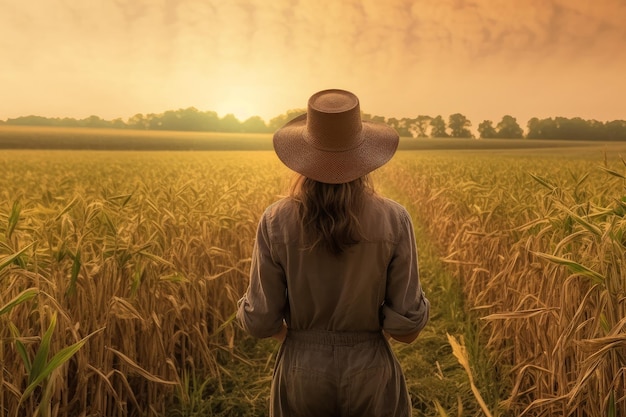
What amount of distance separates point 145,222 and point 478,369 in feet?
8.85

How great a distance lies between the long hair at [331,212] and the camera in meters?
1.54

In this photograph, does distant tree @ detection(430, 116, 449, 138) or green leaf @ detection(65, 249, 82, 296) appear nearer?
green leaf @ detection(65, 249, 82, 296)

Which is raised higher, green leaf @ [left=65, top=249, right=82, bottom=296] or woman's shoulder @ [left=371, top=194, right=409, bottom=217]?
woman's shoulder @ [left=371, top=194, right=409, bottom=217]

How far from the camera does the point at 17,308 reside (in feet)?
7.57

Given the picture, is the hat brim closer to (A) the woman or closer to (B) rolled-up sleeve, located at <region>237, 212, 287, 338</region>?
(A) the woman

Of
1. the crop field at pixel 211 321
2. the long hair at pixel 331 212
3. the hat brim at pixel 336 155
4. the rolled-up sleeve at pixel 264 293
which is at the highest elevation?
the hat brim at pixel 336 155

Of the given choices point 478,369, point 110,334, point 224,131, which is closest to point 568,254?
point 478,369

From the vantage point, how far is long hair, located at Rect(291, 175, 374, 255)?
154cm

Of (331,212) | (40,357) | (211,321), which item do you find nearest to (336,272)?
(331,212)

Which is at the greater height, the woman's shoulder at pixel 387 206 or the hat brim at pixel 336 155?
the hat brim at pixel 336 155

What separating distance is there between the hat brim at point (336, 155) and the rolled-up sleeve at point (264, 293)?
23 centimetres

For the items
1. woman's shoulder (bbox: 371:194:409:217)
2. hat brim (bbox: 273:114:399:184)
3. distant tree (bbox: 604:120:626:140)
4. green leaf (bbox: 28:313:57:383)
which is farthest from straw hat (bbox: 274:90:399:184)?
distant tree (bbox: 604:120:626:140)

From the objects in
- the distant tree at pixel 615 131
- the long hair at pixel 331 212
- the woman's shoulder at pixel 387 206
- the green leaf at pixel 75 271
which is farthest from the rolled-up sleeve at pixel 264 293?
the distant tree at pixel 615 131

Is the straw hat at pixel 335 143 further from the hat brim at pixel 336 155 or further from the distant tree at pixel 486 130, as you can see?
the distant tree at pixel 486 130
